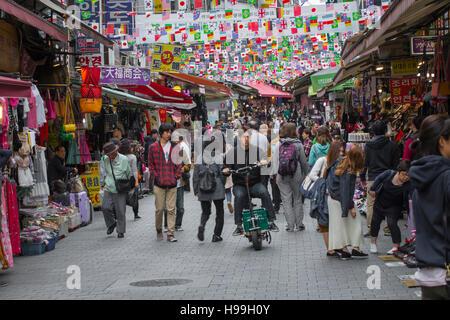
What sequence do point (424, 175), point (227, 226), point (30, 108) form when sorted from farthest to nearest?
point (227, 226), point (30, 108), point (424, 175)

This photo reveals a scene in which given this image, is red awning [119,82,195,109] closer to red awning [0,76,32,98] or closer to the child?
red awning [0,76,32,98]

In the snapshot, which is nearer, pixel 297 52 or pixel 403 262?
pixel 403 262

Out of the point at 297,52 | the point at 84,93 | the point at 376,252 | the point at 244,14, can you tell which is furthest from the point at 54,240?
the point at 297,52

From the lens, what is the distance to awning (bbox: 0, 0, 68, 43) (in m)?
9.80

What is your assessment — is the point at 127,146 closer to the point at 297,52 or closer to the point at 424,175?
the point at 424,175

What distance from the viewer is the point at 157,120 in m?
25.9

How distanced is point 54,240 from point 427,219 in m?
8.75

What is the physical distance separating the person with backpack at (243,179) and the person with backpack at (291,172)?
78 cm

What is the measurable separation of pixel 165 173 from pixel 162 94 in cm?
1090

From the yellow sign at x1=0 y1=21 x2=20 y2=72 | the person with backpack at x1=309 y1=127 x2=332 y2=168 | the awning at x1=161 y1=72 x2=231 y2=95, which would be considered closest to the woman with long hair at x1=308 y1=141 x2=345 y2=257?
the person with backpack at x1=309 y1=127 x2=332 y2=168

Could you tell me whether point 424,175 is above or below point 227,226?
above

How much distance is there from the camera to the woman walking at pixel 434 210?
438cm

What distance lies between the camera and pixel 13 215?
1005 cm

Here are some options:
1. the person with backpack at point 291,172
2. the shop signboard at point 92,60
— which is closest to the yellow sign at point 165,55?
the shop signboard at point 92,60
